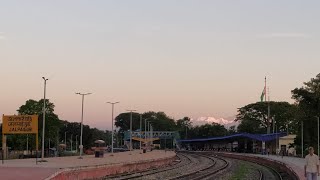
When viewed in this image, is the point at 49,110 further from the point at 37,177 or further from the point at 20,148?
the point at 37,177

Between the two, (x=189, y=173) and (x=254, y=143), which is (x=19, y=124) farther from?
(x=254, y=143)

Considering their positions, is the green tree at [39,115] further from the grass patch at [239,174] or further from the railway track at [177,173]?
the grass patch at [239,174]

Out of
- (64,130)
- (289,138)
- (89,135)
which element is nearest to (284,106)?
(289,138)

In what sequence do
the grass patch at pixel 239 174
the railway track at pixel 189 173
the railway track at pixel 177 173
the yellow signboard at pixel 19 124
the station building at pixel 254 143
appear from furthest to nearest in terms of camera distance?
the station building at pixel 254 143 → the yellow signboard at pixel 19 124 → the grass patch at pixel 239 174 → the railway track at pixel 177 173 → the railway track at pixel 189 173

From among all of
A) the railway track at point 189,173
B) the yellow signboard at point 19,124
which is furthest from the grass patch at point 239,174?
the yellow signboard at point 19,124

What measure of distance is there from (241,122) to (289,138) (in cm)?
5233

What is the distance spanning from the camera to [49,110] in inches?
4099

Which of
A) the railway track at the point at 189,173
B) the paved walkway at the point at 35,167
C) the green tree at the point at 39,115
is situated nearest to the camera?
the paved walkway at the point at 35,167

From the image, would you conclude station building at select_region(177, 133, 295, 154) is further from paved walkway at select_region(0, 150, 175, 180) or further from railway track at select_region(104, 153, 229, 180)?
paved walkway at select_region(0, 150, 175, 180)

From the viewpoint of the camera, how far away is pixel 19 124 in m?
45.3

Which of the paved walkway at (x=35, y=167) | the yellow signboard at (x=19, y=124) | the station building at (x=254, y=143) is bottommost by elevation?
the station building at (x=254, y=143)

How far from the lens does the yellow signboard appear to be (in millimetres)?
45094

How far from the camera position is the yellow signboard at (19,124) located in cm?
4509

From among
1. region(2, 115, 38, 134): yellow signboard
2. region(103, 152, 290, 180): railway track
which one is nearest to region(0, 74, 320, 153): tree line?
region(103, 152, 290, 180): railway track
